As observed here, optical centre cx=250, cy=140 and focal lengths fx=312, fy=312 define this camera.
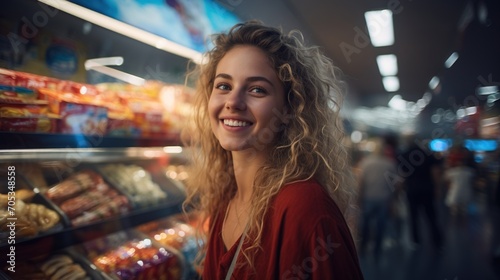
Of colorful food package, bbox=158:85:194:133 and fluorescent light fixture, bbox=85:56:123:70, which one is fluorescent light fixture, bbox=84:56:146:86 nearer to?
fluorescent light fixture, bbox=85:56:123:70

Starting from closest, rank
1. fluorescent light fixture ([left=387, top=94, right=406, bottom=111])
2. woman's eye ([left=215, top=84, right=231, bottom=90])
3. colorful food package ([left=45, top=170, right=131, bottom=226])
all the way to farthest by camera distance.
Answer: woman's eye ([left=215, top=84, right=231, bottom=90]) < colorful food package ([left=45, top=170, right=131, bottom=226]) < fluorescent light fixture ([left=387, top=94, right=406, bottom=111])

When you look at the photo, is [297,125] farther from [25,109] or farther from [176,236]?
[176,236]

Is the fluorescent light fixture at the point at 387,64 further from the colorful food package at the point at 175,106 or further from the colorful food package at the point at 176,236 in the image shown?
the colorful food package at the point at 176,236

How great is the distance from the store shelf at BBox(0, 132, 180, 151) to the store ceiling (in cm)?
178

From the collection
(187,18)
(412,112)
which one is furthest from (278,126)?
(412,112)

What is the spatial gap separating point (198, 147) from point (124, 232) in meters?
0.82

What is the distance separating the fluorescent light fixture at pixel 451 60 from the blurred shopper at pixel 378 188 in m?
1.55

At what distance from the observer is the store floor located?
164 inches

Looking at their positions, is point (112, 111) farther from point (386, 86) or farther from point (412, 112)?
point (412, 112)

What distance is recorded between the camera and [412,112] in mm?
9734

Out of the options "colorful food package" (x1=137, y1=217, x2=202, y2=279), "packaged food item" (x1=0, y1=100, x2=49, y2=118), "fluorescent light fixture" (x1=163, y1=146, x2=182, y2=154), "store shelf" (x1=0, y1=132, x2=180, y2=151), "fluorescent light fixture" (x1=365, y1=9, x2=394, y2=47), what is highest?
"fluorescent light fixture" (x1=365, y1=9, x2=394, y2=47)

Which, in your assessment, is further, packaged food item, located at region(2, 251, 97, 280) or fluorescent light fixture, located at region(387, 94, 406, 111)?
fluorescent light fixture, located at region(387, 94, 406, 111)

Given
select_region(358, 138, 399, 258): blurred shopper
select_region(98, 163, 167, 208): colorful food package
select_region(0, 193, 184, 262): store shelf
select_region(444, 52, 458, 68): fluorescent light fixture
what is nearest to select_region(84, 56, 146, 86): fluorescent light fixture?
select_region(98, 163, 167, 208): colorful food package

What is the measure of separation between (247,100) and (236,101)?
48 millimetres
